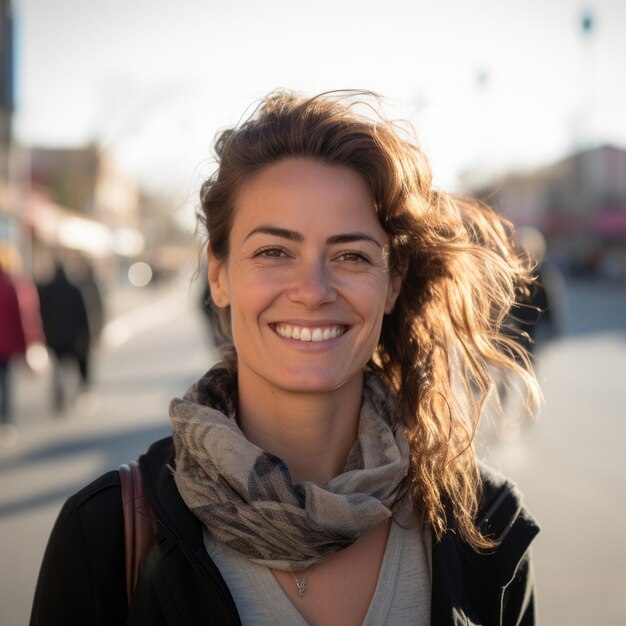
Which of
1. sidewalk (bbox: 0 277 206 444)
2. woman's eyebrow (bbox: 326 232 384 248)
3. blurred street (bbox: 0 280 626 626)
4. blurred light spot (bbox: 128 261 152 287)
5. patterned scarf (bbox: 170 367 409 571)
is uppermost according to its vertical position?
woman's eyebrow (bbox: 326 232 384 248)

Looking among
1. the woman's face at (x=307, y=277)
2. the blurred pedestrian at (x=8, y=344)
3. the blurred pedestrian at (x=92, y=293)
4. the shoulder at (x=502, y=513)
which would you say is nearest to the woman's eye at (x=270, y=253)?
the woman's face at (x=307, y=277)

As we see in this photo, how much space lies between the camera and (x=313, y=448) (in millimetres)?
2281

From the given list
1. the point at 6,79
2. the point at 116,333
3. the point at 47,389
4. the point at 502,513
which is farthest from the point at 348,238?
the point at 6,79

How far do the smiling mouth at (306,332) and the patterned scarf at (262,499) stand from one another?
0.26 metres

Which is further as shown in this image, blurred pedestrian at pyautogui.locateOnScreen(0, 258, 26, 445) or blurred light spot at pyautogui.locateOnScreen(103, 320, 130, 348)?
blurred light spot at pyautogui.locateOnScreen(103, 320, 130, 348)

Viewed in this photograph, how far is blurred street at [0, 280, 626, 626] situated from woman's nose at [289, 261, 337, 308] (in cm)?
59

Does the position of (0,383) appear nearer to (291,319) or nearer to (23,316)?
(23,316)

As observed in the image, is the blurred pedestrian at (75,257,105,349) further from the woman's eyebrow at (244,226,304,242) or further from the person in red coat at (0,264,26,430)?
the woman's eyebrow at (244,226,304,242)

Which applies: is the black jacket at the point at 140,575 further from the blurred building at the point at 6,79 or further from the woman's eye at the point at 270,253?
Answer: the blurred building at the point at 6,79

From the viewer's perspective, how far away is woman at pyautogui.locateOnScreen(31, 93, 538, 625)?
6.42 ft

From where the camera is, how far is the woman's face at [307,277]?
2148 millimetres

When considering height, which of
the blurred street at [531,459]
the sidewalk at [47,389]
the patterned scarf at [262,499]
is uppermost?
the patterned scarf at [262,499]

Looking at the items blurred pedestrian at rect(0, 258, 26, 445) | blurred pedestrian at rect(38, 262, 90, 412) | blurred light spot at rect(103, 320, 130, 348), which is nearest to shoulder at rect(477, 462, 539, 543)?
blurred pedestrian at rect(0, 258, 26, 445)

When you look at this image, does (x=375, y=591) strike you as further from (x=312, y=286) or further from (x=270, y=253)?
(x=270, y=253)
